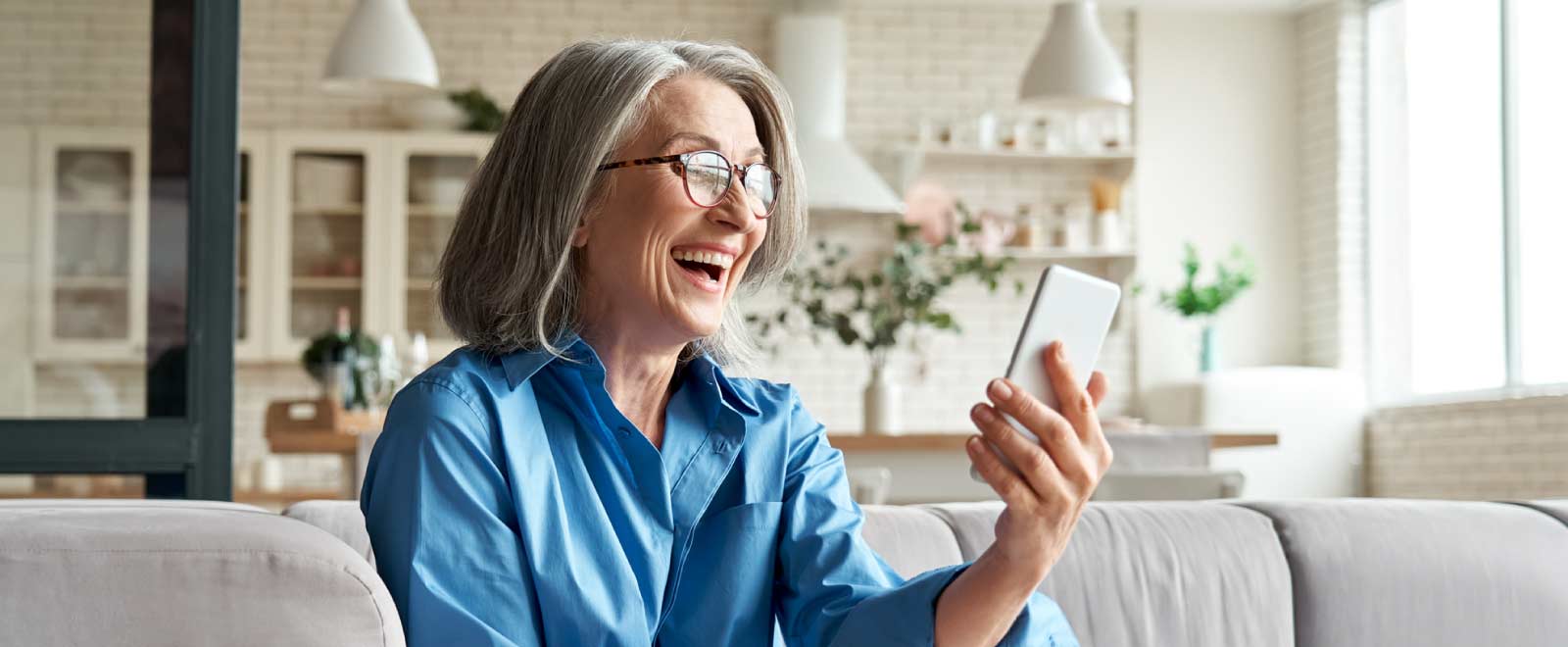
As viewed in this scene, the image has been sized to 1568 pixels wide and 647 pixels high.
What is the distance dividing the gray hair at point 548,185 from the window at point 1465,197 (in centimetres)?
604

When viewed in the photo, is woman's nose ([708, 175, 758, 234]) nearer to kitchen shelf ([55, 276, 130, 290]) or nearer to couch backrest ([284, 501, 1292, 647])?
couch backrest ([284, 501, 1292, 647])

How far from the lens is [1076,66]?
5.33 meters

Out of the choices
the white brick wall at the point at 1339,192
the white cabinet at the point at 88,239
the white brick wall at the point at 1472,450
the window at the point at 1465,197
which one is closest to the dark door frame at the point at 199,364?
the white cabinet at the point at 88,239

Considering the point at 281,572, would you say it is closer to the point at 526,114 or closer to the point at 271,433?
the point at 526,114

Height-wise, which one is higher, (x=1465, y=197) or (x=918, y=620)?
(x=1465, y=197)

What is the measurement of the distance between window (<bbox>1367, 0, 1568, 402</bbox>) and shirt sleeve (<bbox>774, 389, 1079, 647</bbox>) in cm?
590

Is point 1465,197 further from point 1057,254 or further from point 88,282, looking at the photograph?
point 88,282

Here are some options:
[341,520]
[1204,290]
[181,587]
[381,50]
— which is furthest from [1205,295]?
[181,587]

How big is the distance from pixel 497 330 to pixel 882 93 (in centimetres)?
662

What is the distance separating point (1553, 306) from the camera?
6.65m

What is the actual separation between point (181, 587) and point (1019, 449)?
0.57 meters

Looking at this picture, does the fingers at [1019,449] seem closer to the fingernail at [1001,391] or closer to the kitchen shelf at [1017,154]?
the fingernail at [1001,391]

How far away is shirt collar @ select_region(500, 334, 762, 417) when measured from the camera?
4.60 ft

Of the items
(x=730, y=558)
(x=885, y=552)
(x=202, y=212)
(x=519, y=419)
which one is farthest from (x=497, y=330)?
(x=202, y=212)
